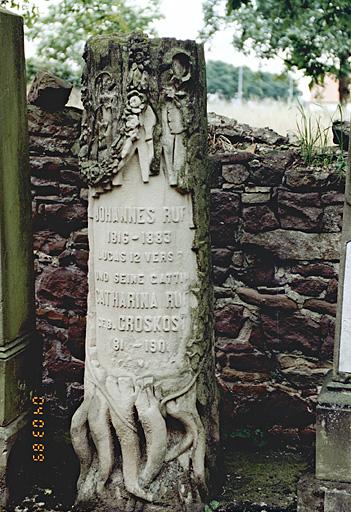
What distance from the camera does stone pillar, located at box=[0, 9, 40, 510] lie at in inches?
172

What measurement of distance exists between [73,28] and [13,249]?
10.3 m

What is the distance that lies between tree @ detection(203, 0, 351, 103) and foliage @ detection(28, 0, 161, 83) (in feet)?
5.60

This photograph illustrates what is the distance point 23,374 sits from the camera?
4.60 m

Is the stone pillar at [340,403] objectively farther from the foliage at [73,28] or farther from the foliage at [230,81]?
the foliage at [230,81]

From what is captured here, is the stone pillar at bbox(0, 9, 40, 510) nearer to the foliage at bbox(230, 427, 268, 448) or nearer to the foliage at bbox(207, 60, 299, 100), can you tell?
the foliage at bbox(230, 427, 268, 448)

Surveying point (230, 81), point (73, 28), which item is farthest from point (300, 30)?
point (230, 81)

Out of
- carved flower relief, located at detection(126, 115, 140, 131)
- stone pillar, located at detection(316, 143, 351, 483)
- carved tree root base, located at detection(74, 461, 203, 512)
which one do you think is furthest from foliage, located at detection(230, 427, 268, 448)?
carved flower relief, located at detection(126, 115, 140, 131)

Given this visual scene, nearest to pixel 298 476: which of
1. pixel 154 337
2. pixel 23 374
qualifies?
pixel 154 337

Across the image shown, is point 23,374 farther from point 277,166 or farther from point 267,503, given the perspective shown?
point 277,166

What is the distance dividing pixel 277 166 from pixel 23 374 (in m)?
1.89

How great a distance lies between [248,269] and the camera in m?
5.07

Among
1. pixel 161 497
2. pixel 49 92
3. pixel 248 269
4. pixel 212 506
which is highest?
pixel 49 92
